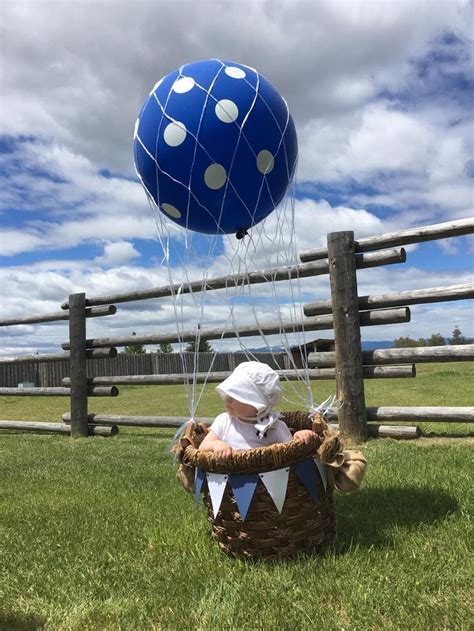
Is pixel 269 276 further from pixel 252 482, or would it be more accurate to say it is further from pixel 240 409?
pixel 252 482

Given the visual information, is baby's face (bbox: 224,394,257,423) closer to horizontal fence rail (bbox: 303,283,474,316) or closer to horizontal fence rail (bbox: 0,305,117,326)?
horizontal fence rail (bbox: 303,283,474,316)

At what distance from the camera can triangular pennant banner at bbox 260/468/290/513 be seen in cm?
243

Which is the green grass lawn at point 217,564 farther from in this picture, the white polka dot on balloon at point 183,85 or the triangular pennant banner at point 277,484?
the white polka dot on balloon at point 183,85

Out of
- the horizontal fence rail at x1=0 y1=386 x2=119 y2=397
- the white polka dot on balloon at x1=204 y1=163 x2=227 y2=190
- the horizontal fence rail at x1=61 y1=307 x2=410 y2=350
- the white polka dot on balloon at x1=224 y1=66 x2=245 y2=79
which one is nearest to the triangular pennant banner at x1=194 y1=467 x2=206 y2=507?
the horizontal fence rail at x1=61 y1=307 x2=410 y2=350

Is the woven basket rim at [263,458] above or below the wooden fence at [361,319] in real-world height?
below

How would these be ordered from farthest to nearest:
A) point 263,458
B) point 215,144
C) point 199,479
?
1. point 215,144
2. point 199,479
3. point 263,458

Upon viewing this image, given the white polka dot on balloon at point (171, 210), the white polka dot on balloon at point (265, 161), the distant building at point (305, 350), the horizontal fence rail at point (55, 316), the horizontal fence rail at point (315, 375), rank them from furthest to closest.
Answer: the horizontal fence rail at point (55, 316) → the horizontal fence rail at point (315, 375) → the distant building at point (305, 350) → the white polka dot on balloon at point (171, 210) → the white polka dot on balloon at point (265, 161)

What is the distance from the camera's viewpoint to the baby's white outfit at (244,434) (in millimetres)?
2756

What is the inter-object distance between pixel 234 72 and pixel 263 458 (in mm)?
2465

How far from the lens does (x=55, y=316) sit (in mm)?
8125

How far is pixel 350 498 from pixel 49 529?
5.87 feet

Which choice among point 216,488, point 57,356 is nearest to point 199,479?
point 216,488

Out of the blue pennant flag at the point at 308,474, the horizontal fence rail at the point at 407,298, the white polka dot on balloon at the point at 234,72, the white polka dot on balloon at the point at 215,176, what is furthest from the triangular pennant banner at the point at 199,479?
the horizontal fence rail at the point at 407,298

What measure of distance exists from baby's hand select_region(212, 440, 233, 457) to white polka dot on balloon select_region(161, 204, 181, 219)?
171 centimetres
